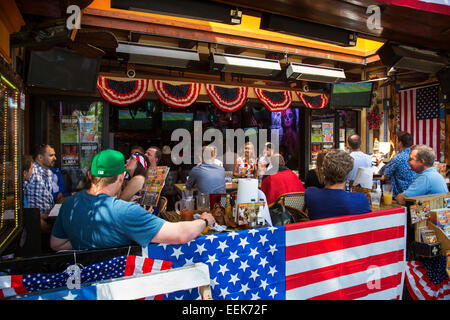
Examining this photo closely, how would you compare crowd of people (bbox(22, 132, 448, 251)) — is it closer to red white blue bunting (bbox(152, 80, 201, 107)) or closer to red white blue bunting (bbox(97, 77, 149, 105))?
red white blue bunting (bbox(97, 77, 149, 105))

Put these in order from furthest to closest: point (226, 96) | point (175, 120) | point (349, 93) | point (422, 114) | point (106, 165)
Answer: point (175, 120) → point (422, 114) → point (349, 93) → point (226, 96) → point (106, 165)

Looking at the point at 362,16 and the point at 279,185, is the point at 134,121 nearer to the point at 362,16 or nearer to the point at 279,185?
the point at 279,185

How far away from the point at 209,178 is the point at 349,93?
172 inches

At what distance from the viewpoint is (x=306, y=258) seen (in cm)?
222

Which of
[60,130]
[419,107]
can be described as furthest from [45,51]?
[419,107]

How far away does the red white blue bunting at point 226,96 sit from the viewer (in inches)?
242

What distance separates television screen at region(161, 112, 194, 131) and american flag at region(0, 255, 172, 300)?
22.4 ft

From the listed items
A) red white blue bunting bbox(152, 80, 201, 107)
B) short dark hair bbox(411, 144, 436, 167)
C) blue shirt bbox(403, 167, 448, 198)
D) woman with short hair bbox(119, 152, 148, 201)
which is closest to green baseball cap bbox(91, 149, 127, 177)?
woman with short hair bbox(119, 152, 148, 201)

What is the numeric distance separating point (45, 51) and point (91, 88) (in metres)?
0.70

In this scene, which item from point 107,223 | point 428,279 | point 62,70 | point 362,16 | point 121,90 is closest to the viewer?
A: point 107,223

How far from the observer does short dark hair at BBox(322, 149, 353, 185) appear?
2.49 m

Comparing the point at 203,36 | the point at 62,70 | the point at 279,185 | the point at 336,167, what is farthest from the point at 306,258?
the point at 203,36

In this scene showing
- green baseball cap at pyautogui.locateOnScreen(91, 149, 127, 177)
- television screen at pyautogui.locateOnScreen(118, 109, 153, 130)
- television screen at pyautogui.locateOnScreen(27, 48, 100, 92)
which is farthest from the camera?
television screen at pyautogui.locateOnScreen(118, 109, 153, 130)

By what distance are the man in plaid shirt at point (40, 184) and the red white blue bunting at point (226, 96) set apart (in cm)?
325
